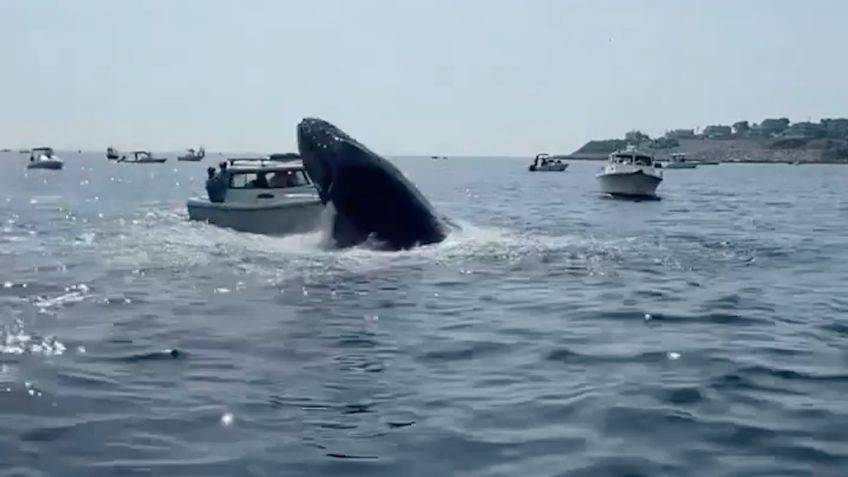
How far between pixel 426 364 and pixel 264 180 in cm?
2269

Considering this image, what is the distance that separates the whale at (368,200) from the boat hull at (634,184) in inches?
1595

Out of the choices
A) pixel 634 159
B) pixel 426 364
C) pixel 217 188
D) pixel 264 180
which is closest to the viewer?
pixel 426 364

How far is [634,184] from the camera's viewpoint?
6312 cm

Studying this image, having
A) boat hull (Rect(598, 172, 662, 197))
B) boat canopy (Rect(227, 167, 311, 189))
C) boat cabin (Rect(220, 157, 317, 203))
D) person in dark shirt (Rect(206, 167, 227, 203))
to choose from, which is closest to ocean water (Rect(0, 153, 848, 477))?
boat cabin (Rect(220, 157, 317, 203))

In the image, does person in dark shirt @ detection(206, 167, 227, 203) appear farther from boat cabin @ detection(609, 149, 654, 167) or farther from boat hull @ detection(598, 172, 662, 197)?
boat cabin @ detection(609, 149, 654, 167)

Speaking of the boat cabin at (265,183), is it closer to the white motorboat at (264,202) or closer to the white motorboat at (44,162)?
the white motorboat at (264,202)

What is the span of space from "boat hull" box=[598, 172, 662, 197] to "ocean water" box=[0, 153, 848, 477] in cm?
3955

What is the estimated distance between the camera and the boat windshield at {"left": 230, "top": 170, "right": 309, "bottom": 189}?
33.6 m

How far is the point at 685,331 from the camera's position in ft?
45.0

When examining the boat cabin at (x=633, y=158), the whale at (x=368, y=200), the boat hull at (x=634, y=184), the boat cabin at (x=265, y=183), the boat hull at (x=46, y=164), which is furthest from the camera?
the boat hull at (x=46, y=164)

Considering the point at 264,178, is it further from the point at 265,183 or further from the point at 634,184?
the point at 634,184

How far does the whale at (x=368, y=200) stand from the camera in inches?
896

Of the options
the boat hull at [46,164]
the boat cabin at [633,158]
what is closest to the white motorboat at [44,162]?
the boat hull at [46,164]

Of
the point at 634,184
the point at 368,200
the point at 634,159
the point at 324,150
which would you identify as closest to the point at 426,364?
the point at 368,200
